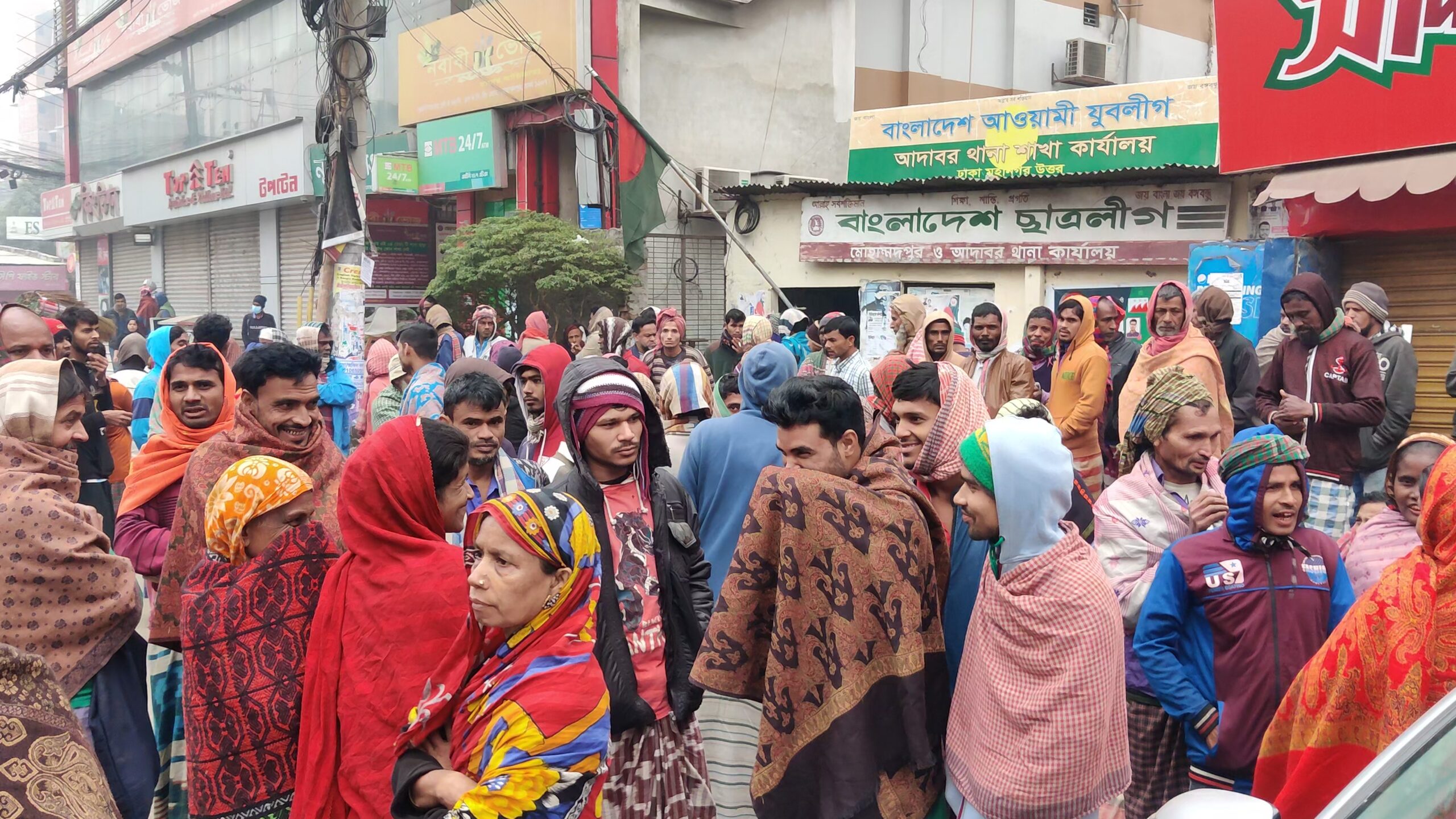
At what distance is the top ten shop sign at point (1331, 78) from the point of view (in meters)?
7.75

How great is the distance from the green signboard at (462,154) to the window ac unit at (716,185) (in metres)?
3.60

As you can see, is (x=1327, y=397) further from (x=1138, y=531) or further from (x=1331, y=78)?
(x=1331, y=78)

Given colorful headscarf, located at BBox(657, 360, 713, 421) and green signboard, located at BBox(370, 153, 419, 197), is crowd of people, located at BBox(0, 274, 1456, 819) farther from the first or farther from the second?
green signboard, located at BBox(370, 153, 419, 197)

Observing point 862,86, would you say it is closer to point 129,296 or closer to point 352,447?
point 352,447

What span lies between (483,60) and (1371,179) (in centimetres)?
1444

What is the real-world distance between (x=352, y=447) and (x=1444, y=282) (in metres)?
8.87

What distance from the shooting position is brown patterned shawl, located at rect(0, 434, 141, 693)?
2717 millimetres

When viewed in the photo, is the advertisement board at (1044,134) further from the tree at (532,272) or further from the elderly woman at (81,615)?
the elderly woman at (81,615)

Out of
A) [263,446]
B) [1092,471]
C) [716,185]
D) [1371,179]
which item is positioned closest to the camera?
[263,446]

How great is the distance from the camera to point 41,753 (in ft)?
5.05

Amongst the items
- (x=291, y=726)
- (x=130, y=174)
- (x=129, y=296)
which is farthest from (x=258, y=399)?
(x=129, y=296)

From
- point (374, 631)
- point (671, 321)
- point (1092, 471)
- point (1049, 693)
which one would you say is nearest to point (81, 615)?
point (374, 631)

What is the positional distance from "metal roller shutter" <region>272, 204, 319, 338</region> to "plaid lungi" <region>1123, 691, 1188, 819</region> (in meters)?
22.8

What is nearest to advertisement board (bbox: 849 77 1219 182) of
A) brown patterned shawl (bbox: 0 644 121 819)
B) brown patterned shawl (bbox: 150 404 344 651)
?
brown patterned shawl (bbox: 150 404 344 651)
